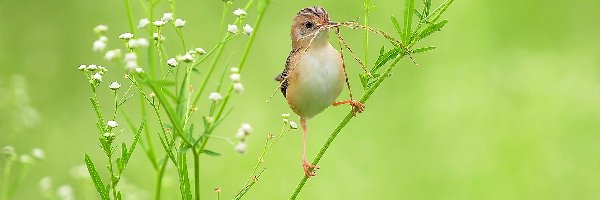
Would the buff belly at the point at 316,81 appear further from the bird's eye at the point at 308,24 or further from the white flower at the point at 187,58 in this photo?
the white flower at the point at 187,58

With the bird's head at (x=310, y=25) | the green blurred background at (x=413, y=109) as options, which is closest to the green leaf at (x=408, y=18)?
the bird's head at (x=310, y=25)

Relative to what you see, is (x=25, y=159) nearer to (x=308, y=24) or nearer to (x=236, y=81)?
(x=308, y=24)

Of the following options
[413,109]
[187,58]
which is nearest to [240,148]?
[187,58]

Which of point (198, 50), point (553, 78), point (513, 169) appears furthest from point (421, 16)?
point (553, 78)

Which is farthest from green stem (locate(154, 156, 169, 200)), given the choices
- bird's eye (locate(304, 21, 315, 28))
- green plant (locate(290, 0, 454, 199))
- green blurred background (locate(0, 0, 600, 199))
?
green blurred background (locate(0, 0, 600, 199))

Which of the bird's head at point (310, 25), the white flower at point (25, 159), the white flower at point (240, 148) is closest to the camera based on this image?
the white flower at point (240, 148)

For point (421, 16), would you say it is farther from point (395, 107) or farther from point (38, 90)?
point (38, 90)
